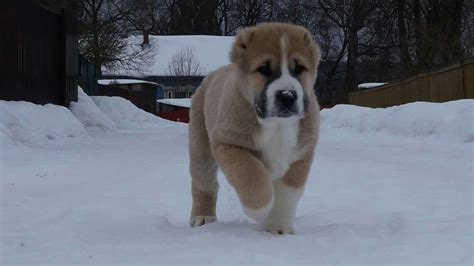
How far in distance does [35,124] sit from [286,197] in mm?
11267

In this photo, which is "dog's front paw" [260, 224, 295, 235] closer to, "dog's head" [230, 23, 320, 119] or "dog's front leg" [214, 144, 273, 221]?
"dog's front leg" [214, 144, 273, 221]

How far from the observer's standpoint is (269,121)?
426 cm

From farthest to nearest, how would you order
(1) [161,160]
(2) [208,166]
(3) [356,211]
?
(1) [161,160] < (3) [356,211] < (2) [208,166]

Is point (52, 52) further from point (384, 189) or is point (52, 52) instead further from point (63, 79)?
point (384, 189)

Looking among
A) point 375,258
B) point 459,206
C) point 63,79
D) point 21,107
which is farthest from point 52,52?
point 375,258

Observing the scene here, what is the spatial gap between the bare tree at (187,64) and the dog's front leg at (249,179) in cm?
5052

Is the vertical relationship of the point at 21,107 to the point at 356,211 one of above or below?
above

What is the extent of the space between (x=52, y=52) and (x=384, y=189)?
14.0 metres

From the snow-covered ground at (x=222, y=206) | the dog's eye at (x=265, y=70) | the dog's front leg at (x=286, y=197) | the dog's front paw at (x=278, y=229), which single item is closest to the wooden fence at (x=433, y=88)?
the snow-covered ground at (x=222, y=206)

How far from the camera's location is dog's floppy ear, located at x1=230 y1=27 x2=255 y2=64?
4324 mm

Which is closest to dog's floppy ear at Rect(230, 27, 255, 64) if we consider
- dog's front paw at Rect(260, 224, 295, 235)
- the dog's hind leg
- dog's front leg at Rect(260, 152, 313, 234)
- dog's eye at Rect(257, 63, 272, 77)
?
dog's eye at Rect(257, 63, 272, 77)

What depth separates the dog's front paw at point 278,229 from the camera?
4.51 meters

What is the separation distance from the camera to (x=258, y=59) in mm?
4176

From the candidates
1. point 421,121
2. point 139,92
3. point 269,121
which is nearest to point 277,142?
point 269,121
